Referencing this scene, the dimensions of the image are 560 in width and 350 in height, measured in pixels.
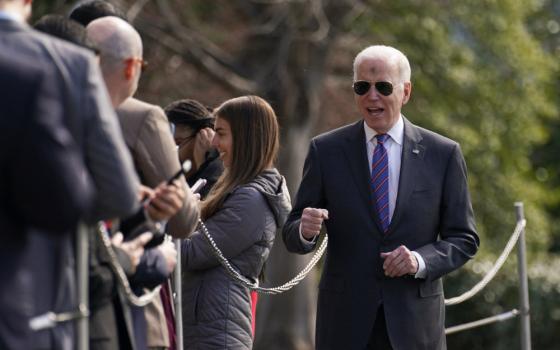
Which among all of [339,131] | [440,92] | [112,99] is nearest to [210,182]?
[339,131]

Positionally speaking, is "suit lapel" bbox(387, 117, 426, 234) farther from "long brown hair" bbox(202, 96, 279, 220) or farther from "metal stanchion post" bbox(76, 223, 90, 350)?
"metal stanchion post" bbox(76, 223, 90, 350)

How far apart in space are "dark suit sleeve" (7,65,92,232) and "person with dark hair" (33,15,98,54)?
0.90 m

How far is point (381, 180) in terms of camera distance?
20.3ft

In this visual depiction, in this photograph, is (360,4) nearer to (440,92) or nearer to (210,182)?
(440,92)

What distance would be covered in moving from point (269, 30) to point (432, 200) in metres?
14.2

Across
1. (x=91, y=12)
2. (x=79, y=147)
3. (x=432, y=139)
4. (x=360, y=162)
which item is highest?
(x=91, y=12)

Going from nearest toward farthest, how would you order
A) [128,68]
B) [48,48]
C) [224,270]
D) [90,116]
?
[48,48]
[90,116]
[128,68]
[224,270]

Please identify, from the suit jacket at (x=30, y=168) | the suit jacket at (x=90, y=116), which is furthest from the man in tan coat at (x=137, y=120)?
the suit jacket at (x=30, y=168)

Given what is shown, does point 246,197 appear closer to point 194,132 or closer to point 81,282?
point 194,132

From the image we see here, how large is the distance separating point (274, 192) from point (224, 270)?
1.53 feet

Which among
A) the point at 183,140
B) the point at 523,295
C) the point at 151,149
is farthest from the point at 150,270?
the point at 523,295

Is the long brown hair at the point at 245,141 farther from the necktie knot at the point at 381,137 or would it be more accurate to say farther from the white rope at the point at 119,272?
the white rope at the point at 119,272

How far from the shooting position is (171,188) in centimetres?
454

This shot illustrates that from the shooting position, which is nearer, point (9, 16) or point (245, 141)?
point (9, 16)
